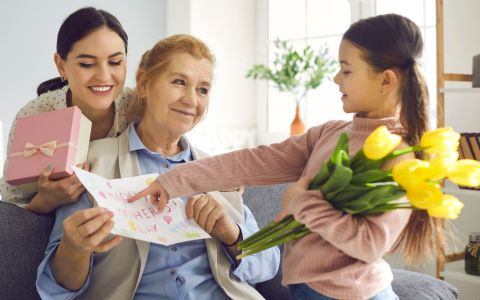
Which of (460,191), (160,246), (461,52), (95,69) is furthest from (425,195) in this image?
(461,52)

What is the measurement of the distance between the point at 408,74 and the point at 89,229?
728mm

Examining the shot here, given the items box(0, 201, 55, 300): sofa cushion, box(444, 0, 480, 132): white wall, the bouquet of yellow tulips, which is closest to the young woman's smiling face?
the bouquet of yellow tulips

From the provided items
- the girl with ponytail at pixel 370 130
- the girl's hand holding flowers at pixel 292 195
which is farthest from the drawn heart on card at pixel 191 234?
the girl's hand holding flowers at pixel 292 195

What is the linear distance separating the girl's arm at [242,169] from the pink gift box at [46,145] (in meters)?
0.25

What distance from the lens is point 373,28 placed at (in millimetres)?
1248

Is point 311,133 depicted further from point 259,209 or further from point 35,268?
point 35,268

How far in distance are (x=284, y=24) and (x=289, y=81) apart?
678mm

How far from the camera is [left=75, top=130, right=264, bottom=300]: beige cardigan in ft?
5.25

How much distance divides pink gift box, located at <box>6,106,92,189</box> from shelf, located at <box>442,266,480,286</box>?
6.64 feet

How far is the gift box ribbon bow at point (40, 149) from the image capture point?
155 cm

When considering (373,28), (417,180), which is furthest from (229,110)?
(417,180)

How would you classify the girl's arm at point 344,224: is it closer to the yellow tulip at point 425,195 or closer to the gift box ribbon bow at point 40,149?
the yellow tulip at point 425,195

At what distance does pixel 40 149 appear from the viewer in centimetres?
156

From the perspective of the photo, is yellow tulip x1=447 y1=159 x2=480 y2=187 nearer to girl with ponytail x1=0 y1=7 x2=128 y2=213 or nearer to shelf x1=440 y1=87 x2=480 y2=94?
girl with ponytail x1=0 y1=7 x2=128 y2=213
